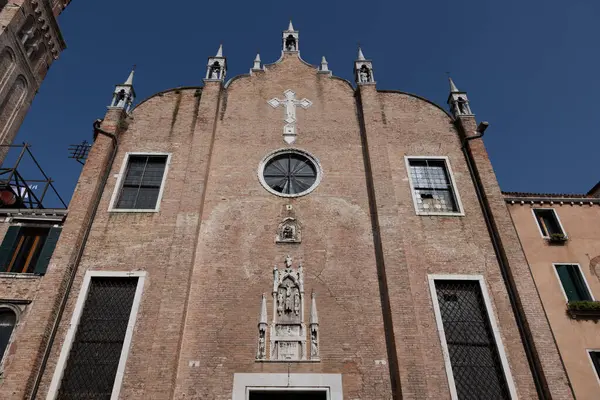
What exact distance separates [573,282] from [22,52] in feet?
78.9

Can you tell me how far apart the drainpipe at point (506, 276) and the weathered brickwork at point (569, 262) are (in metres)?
0.94

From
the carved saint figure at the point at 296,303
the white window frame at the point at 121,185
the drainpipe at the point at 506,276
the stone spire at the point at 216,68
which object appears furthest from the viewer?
the stone spire at the point at 216,68

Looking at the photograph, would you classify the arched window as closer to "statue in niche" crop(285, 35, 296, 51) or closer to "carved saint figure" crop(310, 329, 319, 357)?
"carved saint figure" crop(310, 329, 319, 357)

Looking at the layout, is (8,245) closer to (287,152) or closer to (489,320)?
(287,152)

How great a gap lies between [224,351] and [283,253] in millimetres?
3202

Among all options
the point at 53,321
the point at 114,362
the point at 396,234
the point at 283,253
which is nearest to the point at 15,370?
the point at 53,321

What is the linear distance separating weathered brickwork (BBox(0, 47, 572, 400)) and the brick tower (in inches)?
314

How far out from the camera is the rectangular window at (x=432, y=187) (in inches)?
561

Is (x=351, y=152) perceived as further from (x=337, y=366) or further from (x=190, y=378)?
(x=190, y=378)

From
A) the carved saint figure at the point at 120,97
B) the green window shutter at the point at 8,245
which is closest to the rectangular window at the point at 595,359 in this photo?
the green window shutter at the point at 8,245

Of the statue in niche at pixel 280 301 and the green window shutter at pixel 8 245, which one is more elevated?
the green window shutter at pixel 8 245

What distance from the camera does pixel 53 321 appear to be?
11320 mm

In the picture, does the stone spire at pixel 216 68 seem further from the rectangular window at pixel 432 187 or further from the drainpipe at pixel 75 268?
the rectangular window at pixel 432 187

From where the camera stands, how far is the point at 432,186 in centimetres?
1475
